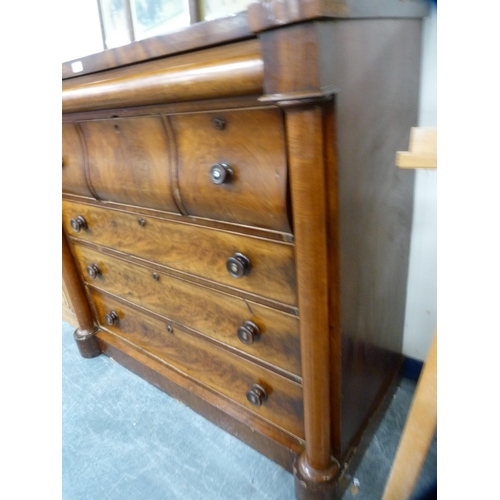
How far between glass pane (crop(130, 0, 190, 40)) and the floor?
3.83ft

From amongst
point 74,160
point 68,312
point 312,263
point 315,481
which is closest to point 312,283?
point 312,263

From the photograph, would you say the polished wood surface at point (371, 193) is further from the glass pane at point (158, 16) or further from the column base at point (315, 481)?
the glass pane at point (158, 16)

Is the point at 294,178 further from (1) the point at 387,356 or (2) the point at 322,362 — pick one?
(1) the point at 387,356

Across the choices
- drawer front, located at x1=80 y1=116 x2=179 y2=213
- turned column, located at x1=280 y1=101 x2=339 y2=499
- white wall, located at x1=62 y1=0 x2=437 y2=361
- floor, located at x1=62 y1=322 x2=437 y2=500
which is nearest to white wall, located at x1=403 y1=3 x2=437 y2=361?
white wall, located at x1=62 y1=0 x2=437 y2=361

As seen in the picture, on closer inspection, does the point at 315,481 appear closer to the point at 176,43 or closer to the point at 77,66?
the point at 176,43

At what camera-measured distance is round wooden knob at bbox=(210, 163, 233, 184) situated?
639mm

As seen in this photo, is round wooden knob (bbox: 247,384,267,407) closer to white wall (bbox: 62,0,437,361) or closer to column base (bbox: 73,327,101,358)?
white wall (bbox: 62,0,437,361)

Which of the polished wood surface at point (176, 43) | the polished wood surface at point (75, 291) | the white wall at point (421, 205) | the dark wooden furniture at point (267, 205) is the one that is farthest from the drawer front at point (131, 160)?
the white wall at point (421, 205)

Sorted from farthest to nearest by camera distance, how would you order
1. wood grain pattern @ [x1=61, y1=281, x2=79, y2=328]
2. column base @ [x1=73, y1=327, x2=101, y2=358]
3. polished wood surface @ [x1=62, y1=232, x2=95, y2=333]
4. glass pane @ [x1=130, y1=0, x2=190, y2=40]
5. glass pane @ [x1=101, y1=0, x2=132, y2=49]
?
wood grain pattern @ [x1=61, y1=281, x2=79, y2=328] < column base @ [x1=73, y1=327, x2=101, y2=358] < polished wood surface @ [x1=62, y1=232, x2=95, y2=333] < glass pane @ [x1=101, y1=0, x2=132, y2=49] < glass pane @ [x1=130, y1=0, x2=190, y2=40]

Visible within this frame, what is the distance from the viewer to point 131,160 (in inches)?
33.2

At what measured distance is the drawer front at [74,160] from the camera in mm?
975

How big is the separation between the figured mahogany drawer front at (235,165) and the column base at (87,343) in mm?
974
